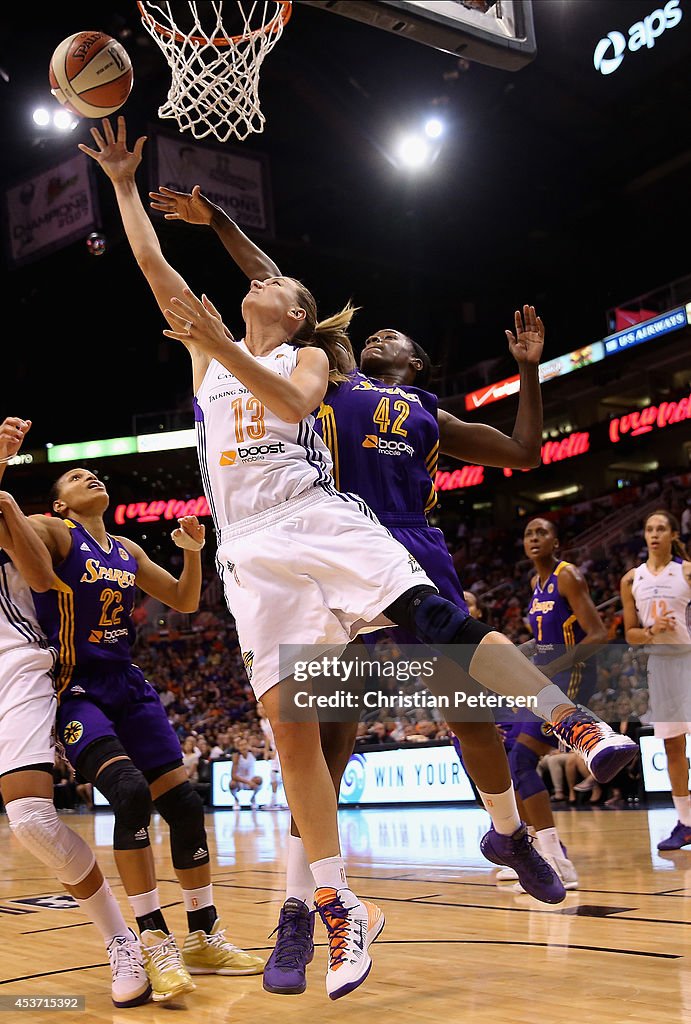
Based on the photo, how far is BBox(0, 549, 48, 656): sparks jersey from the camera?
372cm

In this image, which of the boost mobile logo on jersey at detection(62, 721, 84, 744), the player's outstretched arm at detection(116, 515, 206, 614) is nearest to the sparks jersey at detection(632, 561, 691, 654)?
the player's outstretched arm at detection(116, 515, 206, 614)

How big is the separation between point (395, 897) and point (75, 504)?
2.72m

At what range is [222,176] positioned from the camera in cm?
1920

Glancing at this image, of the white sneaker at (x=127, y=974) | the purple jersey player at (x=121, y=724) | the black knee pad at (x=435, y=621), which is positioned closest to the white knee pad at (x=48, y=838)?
the purple jersey player at (x=121, y=724)

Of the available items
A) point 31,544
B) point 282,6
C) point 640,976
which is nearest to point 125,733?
point 31,544

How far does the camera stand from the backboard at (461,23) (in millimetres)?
5473

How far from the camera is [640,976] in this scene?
3.02 meters

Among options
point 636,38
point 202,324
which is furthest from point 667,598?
point 636,38

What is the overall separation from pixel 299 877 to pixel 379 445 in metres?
Result: 1.51

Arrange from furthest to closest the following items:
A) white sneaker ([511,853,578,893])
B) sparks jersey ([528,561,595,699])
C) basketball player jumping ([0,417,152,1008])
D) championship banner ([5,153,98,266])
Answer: championship banner ([5,153,98,266]) → sparks jersey ([528,561,595,699]) → white sneaker ([511,853,578,893]) → basketball player jumping ([0,417,152,1008])

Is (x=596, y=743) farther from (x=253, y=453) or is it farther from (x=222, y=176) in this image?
(x=222, y=176)

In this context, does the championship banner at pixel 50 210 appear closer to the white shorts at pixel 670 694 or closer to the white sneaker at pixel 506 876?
the white shorts at pixel 670 694

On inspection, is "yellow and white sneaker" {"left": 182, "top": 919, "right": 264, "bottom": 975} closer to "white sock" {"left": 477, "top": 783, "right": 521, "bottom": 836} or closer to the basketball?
"white sock" {"left": 477, "top": 783, "right": 521, "bottom": 836}

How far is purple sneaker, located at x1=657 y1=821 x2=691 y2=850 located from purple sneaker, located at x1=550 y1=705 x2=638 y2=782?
166 inches
